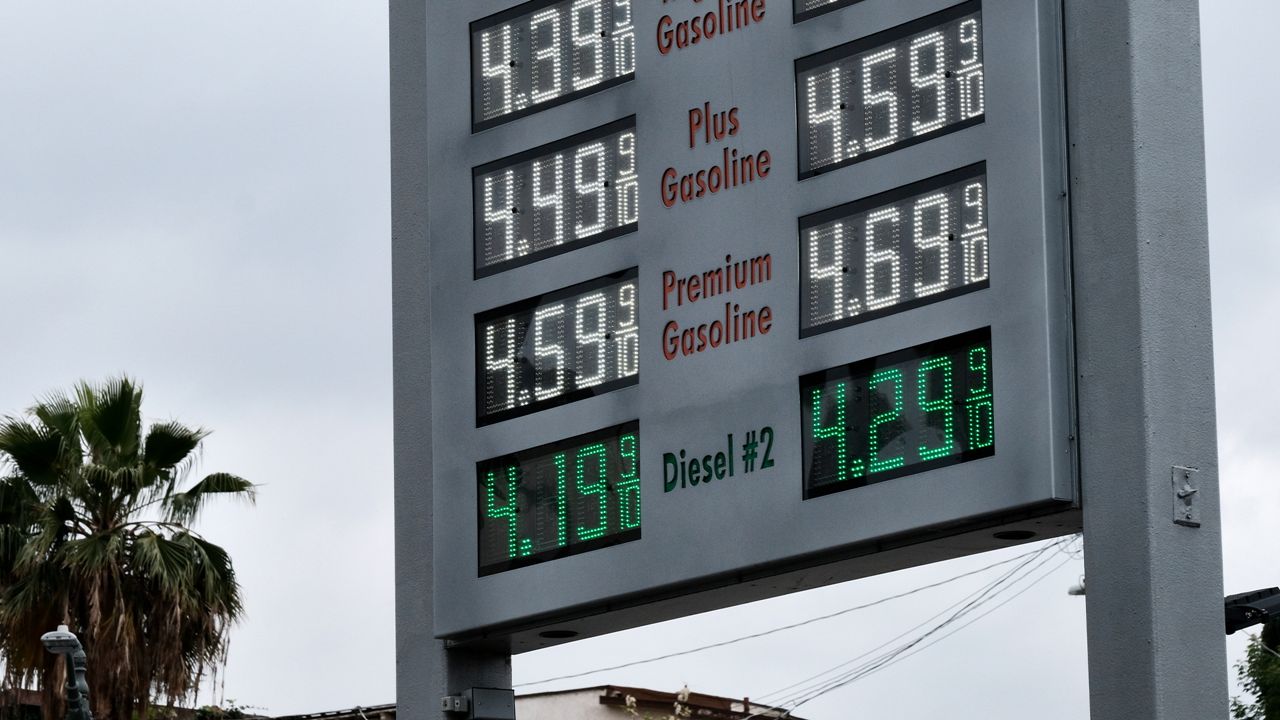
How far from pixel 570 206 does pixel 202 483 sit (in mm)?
10437

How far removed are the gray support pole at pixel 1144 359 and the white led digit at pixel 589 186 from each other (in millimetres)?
2790

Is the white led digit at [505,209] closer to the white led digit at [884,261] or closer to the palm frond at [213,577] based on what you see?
the white led digit at [884,261]

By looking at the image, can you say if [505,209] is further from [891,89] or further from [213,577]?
[213,577]

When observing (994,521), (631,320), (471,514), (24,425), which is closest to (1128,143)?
(994,521)

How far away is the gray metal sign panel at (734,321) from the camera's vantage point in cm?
1142

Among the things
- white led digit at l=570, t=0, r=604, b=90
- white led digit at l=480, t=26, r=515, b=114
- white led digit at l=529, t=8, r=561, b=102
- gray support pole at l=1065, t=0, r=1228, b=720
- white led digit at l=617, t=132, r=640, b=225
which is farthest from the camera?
white led digit at l=480, t=26, r=515, b=114

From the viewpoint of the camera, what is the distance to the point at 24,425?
22703mm

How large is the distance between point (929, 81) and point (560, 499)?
3082mm

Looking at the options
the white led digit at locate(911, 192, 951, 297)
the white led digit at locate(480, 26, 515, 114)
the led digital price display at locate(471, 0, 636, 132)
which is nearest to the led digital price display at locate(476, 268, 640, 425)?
the led digital price display at locate(471, 0, 636, 132)

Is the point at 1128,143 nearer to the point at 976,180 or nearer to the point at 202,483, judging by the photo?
the point at 976,180

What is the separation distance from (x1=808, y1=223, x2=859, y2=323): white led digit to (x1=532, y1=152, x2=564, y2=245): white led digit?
1.70 m

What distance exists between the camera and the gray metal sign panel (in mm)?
11422

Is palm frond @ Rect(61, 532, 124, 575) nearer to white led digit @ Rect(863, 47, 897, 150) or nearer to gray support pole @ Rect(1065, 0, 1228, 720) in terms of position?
white led digit @ Rect(863, 47, 897, 150)

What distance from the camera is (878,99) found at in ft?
39.7
